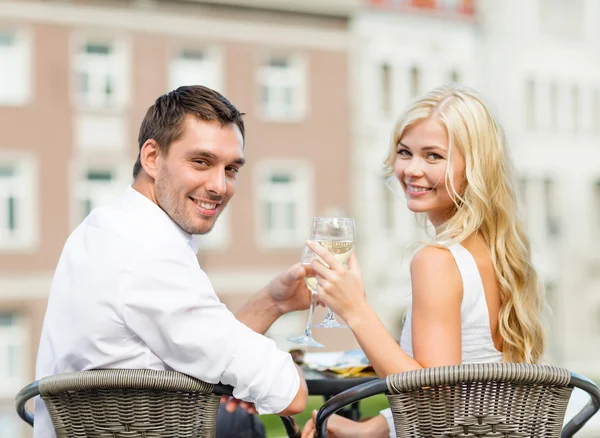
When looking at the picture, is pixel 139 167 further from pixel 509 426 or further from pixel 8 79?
pixel 8 79

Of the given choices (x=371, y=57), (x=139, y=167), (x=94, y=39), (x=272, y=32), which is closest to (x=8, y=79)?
(x=94, y=39)

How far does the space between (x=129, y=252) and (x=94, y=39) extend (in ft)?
54.0

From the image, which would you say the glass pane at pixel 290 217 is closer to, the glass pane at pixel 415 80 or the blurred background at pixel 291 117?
the blurred background at pixel 291 117

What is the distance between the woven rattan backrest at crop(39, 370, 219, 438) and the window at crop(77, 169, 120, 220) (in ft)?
52.0

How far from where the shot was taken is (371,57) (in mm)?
19906

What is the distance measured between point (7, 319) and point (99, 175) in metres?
3.43

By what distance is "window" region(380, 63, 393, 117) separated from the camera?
804 inches

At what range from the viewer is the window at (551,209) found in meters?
22.8

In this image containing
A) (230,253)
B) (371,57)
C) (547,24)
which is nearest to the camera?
(230,253)

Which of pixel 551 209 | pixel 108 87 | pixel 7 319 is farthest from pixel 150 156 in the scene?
pixel 551 209

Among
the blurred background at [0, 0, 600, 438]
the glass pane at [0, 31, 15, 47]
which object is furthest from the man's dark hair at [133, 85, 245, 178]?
the glass pane at [0, 31, 15, 47]

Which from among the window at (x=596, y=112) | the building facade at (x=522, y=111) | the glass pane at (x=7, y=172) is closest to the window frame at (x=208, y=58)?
the building facade at (x=522, y=111)

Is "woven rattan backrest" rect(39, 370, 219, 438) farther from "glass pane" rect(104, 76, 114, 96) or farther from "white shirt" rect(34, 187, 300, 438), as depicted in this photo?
"glass pane" rect(104, 76, 114, 96)

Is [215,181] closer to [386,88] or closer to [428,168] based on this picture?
[428,168]
